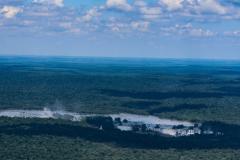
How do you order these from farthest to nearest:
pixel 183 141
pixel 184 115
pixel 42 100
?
pixel 42 100 → pixel 184 115 → pixel 183 141

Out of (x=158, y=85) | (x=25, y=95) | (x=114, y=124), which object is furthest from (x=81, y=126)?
(x=158, y=85)

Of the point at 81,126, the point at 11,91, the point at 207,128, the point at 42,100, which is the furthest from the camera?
the point at 11,91

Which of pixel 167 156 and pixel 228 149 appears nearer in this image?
pixel 167 156

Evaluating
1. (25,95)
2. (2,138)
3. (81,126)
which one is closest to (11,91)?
(25,95)

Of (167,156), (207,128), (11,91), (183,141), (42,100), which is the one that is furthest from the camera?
(11,91)

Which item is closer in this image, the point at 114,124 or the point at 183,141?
the point at 183,141

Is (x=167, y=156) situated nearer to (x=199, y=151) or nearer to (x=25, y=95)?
(x=199, y=151)

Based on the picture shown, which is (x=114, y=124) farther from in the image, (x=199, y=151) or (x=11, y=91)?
(x=11, y=91)

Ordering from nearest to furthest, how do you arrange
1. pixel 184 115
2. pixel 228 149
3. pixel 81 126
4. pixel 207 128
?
pixel 228 149, pixel 81 126, pixel 207 128, pixel 184 115

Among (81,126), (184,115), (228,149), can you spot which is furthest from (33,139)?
(184,115)
